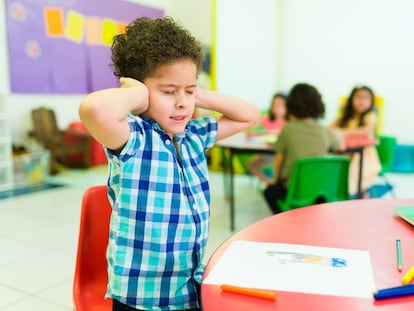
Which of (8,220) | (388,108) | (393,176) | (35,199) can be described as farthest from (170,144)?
(388,108)

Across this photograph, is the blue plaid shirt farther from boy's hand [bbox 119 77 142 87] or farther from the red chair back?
the red chair back

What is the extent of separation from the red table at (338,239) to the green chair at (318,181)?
1.02 metres

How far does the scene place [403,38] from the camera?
5.36 metres

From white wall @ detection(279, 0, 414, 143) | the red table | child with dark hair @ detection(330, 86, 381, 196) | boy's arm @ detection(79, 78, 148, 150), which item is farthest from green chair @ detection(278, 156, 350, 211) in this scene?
white wall @ detection(279, 0, 414, 143)

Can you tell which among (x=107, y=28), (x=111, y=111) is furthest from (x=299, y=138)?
(x=107, y=28)

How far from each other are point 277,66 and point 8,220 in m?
4.23

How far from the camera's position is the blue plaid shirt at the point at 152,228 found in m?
0.95

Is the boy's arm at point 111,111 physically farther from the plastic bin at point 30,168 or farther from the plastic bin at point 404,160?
the plastic bin at point 404,160

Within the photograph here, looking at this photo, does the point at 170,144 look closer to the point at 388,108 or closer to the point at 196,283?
the point at 196,283

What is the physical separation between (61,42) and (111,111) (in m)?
4.77

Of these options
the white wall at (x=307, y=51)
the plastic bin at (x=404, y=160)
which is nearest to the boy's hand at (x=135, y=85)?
the white wall at (x=307, y=51)

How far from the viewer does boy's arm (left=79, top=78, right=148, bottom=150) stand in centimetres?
84

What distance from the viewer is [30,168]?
15.1 ft

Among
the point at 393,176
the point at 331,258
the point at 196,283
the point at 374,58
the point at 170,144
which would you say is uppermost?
the point at 374,58
